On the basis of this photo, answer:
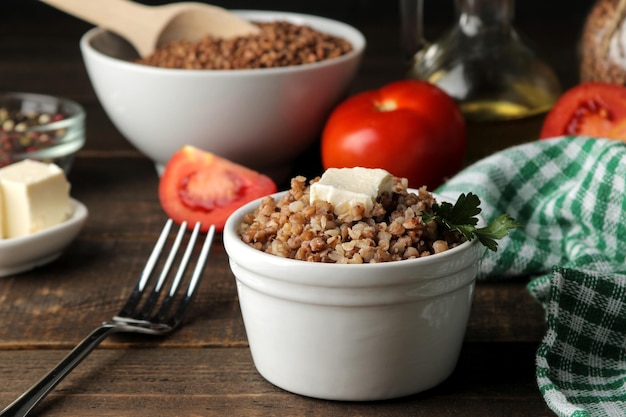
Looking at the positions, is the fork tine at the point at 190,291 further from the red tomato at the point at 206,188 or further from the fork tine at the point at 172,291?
the red tomato at the point at 206,188

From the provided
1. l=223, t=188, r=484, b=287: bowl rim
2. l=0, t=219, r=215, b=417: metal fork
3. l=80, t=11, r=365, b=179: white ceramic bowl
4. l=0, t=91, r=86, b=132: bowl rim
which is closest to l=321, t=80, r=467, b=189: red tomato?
l=80, t=11, r=365, b=179: white ceramic bowl

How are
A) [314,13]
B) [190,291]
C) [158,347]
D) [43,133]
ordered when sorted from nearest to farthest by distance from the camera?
[158,347]
[190,291]
[43,133]
[314,13]

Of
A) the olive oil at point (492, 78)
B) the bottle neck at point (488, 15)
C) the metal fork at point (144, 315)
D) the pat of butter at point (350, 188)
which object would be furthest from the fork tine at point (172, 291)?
the bottle neck at point (488, 15)

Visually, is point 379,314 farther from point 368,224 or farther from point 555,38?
point 555,38

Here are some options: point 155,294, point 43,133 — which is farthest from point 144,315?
point 43,133

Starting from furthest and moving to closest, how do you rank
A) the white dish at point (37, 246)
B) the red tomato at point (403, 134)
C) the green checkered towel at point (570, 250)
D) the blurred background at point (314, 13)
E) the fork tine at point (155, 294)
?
the blurred background at point (314, 13), the red tomato at point (403, 134), the white dish at point (37, 246), the fork tine at point (155, 294), the green checkered towel at point (570, 250)

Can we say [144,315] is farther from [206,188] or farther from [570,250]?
[570,250]

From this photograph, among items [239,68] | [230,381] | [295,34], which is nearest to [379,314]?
[230,381]
